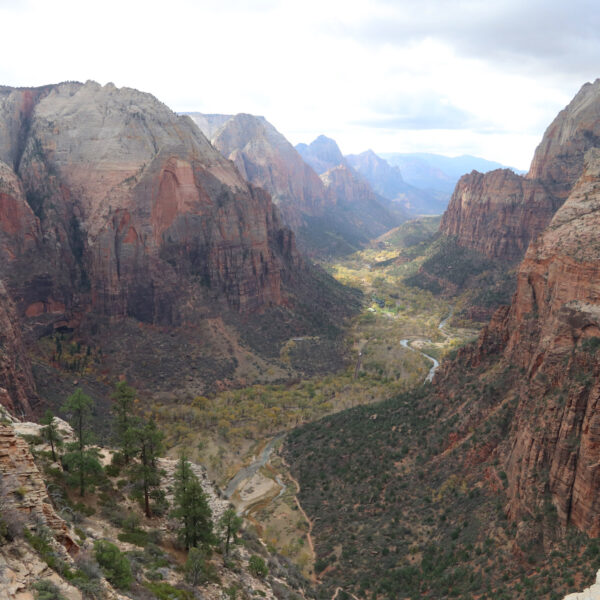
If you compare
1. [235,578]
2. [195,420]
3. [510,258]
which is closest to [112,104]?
[195,420]

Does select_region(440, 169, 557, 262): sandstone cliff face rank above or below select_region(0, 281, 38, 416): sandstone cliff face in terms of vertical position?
above

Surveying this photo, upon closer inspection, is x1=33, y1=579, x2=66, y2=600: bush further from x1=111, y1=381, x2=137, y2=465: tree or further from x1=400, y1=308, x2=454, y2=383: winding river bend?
x1=400, y1=308, x2=454, y2=383: winding river bend

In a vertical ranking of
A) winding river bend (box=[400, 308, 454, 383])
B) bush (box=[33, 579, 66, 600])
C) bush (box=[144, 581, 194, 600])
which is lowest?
winding river bend (box=[400, 308, 454, 383])

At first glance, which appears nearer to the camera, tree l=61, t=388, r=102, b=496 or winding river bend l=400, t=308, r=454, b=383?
tree l=61, t=388, r=102, b=496

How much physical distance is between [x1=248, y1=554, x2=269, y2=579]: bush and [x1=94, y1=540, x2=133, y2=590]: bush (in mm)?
13949

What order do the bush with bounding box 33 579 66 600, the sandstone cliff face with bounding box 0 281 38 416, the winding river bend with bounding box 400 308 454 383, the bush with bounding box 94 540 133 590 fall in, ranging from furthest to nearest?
the winding river bend with bounding box 400 308 454 383 → the sandstone cliff face with bounding box 0 281 38 416 → the bush with bounding box 94 540 133 590 → the bush with bounding box 33 579 66 600

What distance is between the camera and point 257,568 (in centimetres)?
3425

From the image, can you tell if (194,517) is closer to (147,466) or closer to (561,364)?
(147,466)

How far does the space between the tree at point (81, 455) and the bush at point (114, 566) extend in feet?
32.2

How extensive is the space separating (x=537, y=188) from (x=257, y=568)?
16608 cm

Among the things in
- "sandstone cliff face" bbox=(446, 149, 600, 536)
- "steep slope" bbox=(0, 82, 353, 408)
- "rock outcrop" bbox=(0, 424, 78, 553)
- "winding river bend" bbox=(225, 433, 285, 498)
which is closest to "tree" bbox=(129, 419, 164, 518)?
"rock outcrop" bbox=(0, 424, 78, 553)

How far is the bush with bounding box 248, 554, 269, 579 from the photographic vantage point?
3425 centimetres

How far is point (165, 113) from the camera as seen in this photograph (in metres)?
118

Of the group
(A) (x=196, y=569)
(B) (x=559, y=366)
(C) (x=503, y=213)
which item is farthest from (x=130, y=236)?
(C) (x=503, y=213)
